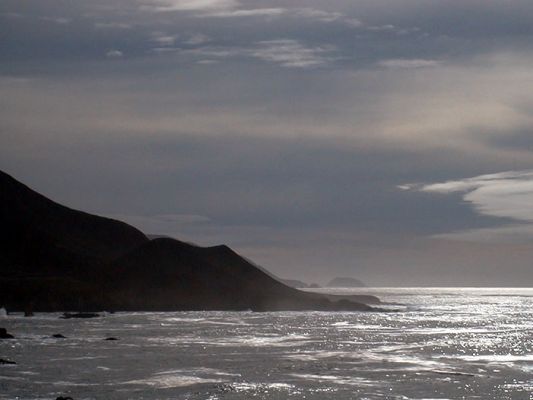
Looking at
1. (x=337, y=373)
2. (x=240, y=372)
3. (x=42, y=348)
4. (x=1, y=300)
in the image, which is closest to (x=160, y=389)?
(x=240, y=372)

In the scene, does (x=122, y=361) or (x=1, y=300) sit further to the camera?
(x=1, y=300)

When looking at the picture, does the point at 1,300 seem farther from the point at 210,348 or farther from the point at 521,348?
the point at 521,348

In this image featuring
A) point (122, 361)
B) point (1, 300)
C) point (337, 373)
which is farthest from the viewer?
point (1, 300)

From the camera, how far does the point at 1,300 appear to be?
190375 millimetres

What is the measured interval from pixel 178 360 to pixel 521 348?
4362 cm

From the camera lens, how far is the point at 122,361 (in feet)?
247

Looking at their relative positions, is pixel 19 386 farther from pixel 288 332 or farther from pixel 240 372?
pixel 288 332

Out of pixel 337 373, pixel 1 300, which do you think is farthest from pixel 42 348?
pixel 1 300

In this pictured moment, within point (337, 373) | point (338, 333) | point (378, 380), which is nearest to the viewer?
point (378, 380)

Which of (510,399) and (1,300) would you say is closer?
(510,399)

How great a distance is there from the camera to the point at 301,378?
211 ft

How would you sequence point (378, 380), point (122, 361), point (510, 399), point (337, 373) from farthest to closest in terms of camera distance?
point (122, 361) → point (337, 373) → point (378, 380) → point (510, 399)

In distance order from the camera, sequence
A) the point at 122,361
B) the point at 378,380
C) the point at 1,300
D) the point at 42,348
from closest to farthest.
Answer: the point at 378,380 → the point at 122,361 → the point at 42,348 → the point at 1,300

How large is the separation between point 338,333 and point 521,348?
1276 inches
